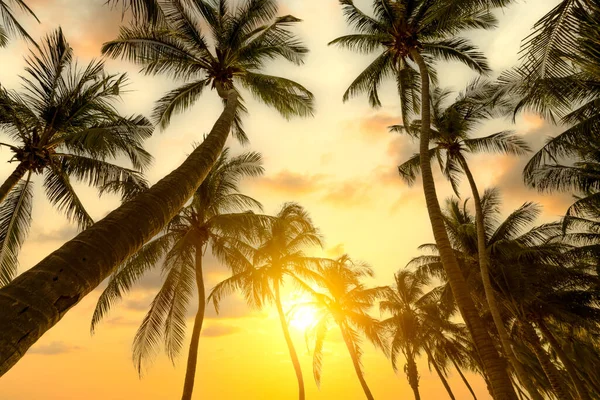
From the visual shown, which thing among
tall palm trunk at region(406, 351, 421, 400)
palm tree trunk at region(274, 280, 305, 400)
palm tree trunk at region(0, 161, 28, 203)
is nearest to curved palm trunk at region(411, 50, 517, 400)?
palm tree trunk at region(0, 161, 28, 203)

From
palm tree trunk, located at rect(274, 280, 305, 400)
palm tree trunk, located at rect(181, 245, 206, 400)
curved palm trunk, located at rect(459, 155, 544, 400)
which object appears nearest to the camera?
palm tree trunk, located at rect(181, 245, 206, 400)

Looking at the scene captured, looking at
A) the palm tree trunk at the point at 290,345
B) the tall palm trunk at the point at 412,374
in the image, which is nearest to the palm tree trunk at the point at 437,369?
the tall palm trunk at the point at 412,374

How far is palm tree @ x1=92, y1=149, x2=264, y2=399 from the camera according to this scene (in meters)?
12.4

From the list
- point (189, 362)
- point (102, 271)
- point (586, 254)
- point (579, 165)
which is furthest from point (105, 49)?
point (586, 254)

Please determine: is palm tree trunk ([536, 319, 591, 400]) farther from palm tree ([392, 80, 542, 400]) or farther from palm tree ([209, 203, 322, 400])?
palm tree ([209, 203, 322, 400])

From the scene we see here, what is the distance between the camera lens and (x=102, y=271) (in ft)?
10.1

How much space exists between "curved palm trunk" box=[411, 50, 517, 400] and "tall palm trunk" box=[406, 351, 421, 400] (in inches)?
765

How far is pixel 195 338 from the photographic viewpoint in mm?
13070

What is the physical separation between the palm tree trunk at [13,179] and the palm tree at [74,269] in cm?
814

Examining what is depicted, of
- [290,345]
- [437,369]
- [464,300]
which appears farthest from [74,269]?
[437,369]

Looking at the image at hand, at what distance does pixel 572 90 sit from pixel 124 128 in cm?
1300

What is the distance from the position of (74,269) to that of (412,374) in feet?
87.7

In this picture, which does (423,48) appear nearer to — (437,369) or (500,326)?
(500,326)

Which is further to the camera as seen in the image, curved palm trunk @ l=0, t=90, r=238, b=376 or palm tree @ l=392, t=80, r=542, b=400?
palm tree @ l=392, t=80, r=542, b=400
